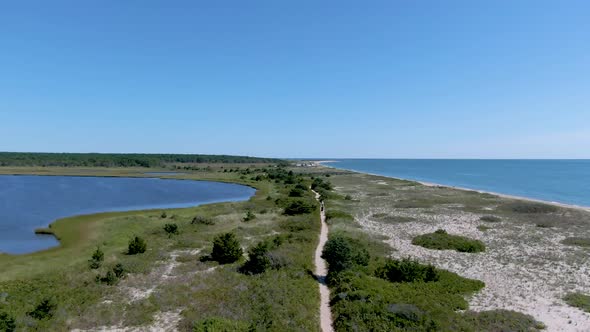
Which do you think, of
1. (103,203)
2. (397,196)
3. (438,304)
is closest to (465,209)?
(397,196)

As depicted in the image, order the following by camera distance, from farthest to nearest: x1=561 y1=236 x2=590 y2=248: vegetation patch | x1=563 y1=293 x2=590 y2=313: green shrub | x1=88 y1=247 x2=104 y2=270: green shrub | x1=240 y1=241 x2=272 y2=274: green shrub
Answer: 1. x1=561 y1=236 x2=590 y2=248: vegetation patch
2. x1=88 y1=247 x2=104 y2=270: green shrub
3. x1=240 y1=241 x2=272 y2=274: green shrub
4. x1=563 y1=293 x2=590 y2=313: green shrub

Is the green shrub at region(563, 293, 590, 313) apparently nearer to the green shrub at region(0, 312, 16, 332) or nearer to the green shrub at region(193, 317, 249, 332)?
the green shrub at region(193, 317, 249, 332)

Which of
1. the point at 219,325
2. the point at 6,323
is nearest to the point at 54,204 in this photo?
the point at 6,323

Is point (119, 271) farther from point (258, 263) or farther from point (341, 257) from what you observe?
point (341, 257)

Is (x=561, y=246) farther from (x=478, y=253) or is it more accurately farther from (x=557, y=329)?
(x=557, y=329)

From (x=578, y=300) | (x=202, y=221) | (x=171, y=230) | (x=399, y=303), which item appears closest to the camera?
(x=399, y=303)

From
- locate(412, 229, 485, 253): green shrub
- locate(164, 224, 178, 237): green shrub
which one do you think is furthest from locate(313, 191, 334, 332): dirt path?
locate(164, 224, 178, 237): green shrub
